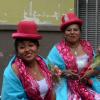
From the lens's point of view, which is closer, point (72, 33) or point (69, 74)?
point (69, 74)

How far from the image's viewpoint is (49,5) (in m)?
7.97

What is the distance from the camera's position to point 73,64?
5.57 metres

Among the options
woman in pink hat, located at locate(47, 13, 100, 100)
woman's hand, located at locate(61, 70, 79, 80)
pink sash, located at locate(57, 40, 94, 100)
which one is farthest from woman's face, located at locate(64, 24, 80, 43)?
woman's hand, located at locate(61, 70, 79, 80)

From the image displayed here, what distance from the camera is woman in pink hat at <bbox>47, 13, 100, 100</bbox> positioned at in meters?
5.56

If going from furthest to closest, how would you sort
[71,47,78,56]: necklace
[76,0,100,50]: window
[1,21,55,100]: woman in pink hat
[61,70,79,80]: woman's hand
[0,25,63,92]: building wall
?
[76,0,100,50]: window, [0,25,63,92]: building wall, [71,47,78,56]: necklace, [61,70,79,80]: woman's hand, [1,21,55,100]: woman in pink hat

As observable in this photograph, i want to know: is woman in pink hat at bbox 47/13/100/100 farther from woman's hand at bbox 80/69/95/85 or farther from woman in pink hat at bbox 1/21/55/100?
woman in pink hat at bbox 1/21/55/100

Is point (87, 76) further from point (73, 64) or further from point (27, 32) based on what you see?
point (27, 32)

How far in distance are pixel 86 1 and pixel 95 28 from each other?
485 millimetres

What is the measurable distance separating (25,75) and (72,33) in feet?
4.77

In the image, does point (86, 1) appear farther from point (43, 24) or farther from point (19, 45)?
point (19, 45)

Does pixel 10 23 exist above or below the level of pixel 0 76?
above

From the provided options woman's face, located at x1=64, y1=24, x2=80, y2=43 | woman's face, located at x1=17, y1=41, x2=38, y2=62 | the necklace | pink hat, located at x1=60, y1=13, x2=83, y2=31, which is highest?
pink hat, located at x1=60, y1=13, x2=83, y2=31

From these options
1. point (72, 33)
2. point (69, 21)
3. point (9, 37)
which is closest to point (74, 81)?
point (72, 33)

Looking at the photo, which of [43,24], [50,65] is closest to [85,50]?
[50,65]
